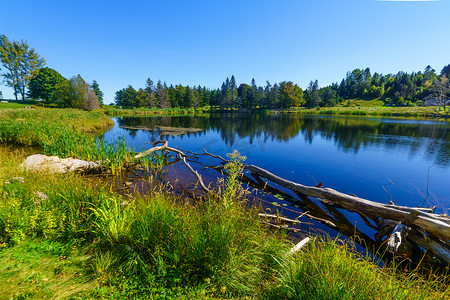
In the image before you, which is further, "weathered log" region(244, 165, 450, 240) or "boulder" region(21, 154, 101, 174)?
"boulder" region(21, 154, 101, 174)

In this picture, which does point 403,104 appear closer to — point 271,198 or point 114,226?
point 271,198

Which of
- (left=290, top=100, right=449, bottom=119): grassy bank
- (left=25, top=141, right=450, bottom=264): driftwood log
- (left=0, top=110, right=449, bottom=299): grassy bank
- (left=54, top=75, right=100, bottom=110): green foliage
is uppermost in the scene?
(left=54, top=75, right=100, bottom=110): green foliage

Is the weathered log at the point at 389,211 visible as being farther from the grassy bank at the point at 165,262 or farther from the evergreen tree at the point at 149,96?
the evergreen tree at the point at 149,96

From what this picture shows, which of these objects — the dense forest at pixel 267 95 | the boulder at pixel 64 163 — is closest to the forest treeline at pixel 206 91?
the dense forest at pixel 267 95

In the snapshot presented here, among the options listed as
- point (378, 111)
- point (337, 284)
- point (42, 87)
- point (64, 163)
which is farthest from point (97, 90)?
point (378, 111)

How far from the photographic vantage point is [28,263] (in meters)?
2.64

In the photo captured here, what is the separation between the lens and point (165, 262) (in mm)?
2832

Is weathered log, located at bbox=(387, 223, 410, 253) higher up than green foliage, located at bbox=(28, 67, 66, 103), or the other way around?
green foliage, located at bbox=(28, 67, 66, 103)

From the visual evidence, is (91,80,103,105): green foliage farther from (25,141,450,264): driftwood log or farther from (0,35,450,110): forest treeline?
(25,141,450,264): driftwood log

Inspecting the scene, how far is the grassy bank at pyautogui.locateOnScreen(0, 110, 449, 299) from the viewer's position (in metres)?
2.21

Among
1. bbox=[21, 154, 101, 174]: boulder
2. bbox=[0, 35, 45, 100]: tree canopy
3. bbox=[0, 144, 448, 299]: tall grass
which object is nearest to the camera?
bbox=[0, 144, 448, 299]: tall grass

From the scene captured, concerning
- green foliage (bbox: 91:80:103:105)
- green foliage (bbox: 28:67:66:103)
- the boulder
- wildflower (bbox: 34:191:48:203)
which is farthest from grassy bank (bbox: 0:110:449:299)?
green foliage (bbox: 91:80:103:105)

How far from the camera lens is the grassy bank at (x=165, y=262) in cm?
221

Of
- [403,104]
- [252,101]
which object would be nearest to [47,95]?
[252,101]
